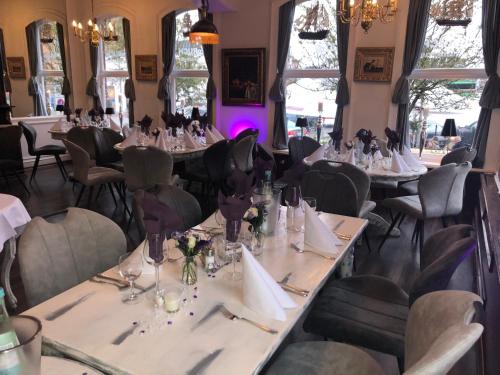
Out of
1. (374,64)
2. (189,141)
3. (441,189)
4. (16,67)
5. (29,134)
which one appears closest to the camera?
(441,189)

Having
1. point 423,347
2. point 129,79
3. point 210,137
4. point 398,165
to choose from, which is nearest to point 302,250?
point 423,347

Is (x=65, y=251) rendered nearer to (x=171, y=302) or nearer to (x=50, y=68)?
(x=171, y=302)

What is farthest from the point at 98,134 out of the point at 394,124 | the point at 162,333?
the point at 162,333

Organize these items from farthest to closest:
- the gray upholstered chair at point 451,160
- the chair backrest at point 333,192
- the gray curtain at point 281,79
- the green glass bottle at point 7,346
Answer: the gray curtain at point 281,79
the gray upholstered chair at point 451,160
the chair backrest at point 333,192
the green glass bottle at point 7,346

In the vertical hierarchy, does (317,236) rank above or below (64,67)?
below

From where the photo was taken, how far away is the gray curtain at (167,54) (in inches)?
293

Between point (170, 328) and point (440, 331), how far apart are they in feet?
2.75

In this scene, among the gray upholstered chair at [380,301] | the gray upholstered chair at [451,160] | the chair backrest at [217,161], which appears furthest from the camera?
the chair backrest at [217,161]

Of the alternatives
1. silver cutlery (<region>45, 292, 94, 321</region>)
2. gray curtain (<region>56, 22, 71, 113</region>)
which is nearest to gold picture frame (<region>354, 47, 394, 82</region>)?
silver cutlery (<region>45, 292, 94, 321</region>)

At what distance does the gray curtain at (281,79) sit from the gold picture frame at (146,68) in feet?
8.34

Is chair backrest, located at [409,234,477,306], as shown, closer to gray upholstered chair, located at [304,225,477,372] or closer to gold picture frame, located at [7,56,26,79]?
gray upholstered chair, located at [304,225,477,372]

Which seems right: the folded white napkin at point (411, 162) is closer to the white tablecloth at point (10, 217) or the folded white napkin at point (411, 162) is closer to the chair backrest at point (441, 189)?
the chair backrest at point (441, 189)

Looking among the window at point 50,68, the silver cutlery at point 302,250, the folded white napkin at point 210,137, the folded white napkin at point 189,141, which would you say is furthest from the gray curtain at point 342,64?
the window at point 50,68

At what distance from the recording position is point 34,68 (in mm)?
9625
